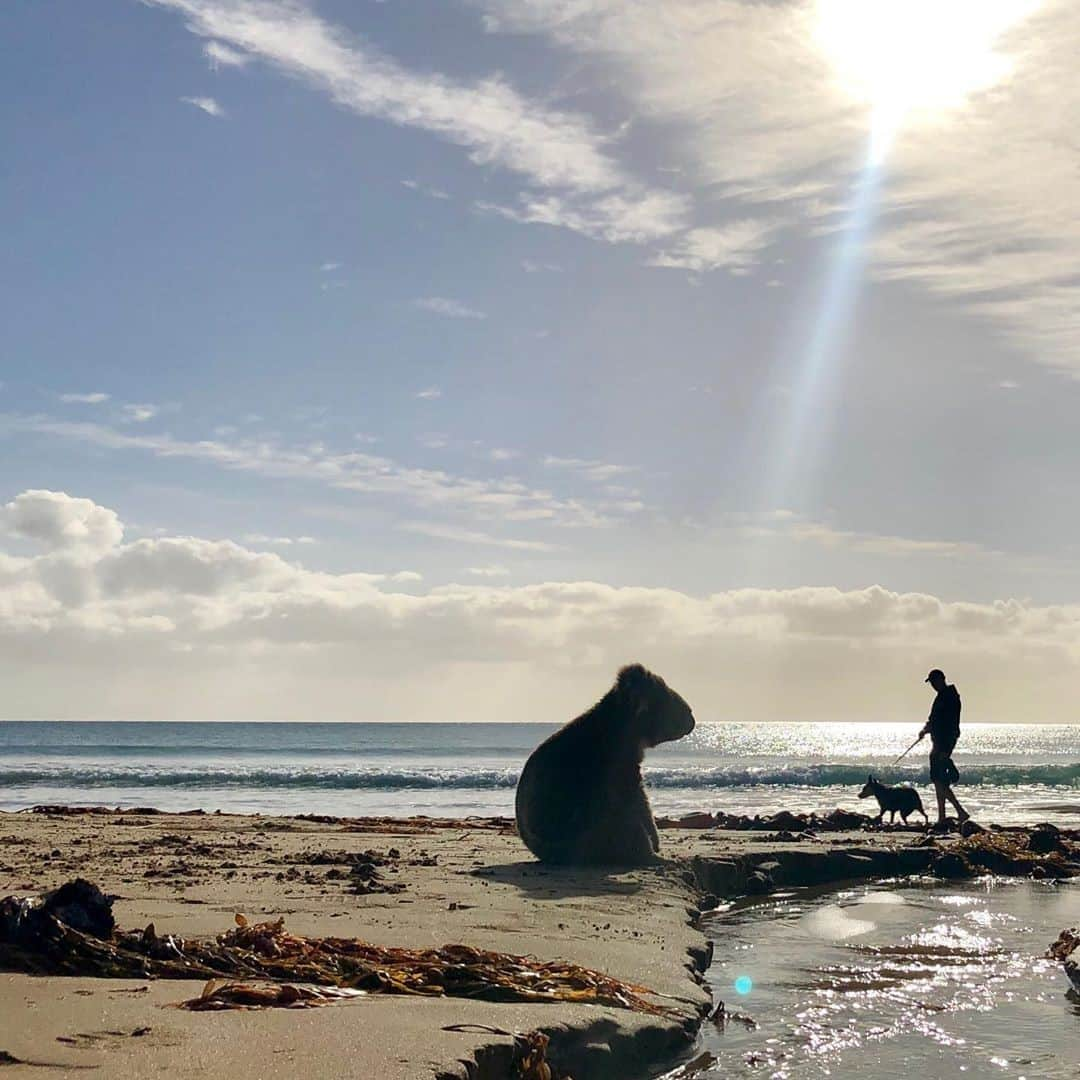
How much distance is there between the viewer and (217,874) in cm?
831

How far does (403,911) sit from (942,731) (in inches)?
375

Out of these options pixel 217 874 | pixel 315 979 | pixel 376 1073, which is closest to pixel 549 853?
pixel 217 874

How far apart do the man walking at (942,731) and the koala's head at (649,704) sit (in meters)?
5.27

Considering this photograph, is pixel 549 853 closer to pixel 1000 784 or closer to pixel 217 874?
pixel 217 874

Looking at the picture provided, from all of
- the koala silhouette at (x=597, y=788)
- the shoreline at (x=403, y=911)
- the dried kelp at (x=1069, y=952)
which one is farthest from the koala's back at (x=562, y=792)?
the dried kelp at (x=1069, y=952)

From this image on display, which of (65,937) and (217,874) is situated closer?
(65,937)

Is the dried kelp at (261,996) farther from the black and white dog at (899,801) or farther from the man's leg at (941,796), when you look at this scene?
the black and white dog at (899,801)

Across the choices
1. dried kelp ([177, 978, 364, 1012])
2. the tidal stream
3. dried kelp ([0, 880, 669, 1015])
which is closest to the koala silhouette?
the tidal stream

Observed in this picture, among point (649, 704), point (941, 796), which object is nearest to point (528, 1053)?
point (649, 704)

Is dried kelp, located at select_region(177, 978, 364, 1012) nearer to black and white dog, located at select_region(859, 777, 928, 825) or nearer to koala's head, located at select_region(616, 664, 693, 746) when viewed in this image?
koala's head, located at select_region(616, 664, 693, 746)

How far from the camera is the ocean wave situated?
34.9 m

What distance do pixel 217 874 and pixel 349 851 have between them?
1961mm

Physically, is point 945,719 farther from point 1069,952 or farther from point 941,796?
point 1069,952

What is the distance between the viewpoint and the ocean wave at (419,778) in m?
34.9
